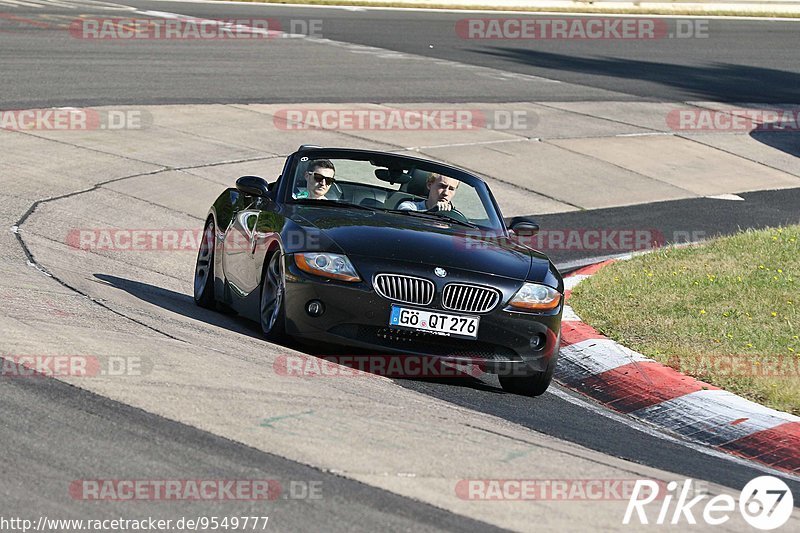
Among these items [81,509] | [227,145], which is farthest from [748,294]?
[227,145]

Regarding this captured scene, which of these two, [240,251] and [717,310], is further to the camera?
[717,310]

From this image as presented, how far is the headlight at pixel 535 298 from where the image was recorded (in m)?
8.42

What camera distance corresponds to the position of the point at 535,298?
27.9 feet

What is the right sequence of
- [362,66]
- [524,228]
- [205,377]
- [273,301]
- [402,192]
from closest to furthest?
1. [205,377]
2. [273,301]
3. [524,228]
4. [402,192]
5. [362,66]

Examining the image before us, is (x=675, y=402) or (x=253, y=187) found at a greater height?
(x=253, y=187)

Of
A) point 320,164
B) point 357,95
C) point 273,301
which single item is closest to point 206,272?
point 320,164

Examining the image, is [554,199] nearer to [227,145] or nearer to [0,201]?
[227,145]

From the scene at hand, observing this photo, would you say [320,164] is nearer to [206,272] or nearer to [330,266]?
[206,272]

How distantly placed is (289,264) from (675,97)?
1955cm

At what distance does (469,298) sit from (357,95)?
589 inches

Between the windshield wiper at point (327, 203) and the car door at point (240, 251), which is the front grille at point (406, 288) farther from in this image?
the car door at point (240, 251)

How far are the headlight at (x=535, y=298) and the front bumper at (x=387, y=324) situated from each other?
4 centimetres

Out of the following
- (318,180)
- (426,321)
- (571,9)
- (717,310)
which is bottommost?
(571,9)

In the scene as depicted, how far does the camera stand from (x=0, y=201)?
43.9 ft
